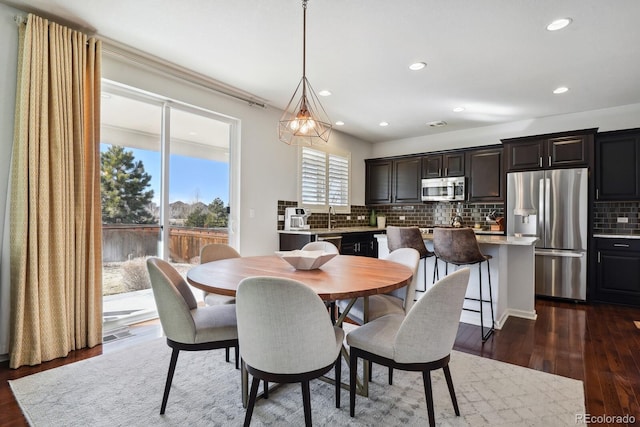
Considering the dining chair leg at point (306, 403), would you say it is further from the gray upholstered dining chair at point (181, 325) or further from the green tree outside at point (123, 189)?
the green tree outside at point (123, 189)

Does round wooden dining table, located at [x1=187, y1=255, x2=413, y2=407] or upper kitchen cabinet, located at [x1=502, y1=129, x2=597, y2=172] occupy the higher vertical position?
upper kitchen cabinet, located at [x1=502, y1=129, x2=597, y2=172]

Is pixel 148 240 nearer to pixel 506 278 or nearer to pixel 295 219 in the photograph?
pixel 295 219

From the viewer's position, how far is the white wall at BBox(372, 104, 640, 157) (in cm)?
437

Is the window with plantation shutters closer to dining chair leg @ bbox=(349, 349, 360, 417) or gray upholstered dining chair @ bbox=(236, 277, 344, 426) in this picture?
dining chair leg @ bbox=(349, 349, 360, 417)

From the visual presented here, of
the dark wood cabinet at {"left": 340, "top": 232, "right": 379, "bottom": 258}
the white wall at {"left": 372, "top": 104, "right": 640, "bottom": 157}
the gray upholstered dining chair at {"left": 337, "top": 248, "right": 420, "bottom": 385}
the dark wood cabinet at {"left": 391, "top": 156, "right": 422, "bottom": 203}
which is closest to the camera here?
the gray upholstered dining chair at {"left": 337, "top": 248, "right": 420, "bottom": 385}

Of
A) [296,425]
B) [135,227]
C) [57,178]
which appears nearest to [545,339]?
[296,425]

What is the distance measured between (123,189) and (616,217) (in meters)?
6.08

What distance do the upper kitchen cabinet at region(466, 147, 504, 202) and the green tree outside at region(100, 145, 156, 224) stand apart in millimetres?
4578

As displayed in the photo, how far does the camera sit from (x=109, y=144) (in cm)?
306

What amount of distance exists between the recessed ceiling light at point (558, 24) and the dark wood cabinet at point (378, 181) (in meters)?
3.70

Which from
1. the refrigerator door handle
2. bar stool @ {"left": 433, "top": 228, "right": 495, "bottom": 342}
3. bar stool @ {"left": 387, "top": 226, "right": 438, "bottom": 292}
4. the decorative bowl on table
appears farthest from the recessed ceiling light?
the refrigerator door handle

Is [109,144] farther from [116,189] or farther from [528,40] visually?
[528,40]

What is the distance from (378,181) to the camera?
6340 mm

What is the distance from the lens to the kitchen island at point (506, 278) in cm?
329
